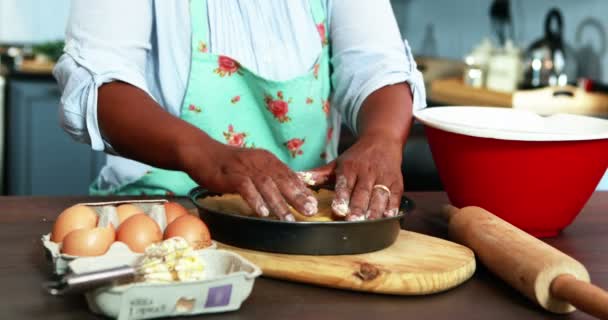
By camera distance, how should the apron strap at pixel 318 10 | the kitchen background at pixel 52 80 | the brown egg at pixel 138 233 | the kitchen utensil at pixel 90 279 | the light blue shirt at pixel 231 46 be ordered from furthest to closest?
the kitchen background at pixel 52 80 < the apron strap at pixel 318 10 < the light blue shirt at pixel 231 46 < the brown egg at pixel 138 233 < the kitchen utensil at pixel 90 279

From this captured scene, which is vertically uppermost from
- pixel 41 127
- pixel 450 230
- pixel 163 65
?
pixel 163 65

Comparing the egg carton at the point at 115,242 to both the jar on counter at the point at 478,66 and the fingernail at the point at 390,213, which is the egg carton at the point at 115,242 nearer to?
the fingernail at the point at 390,213

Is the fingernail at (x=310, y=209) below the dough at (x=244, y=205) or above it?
above

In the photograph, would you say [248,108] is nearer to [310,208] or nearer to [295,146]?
[295,146]

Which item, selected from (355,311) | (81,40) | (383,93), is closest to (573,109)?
(383,93)

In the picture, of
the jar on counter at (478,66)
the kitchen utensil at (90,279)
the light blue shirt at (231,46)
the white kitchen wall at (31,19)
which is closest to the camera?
the kitchen utensil at (90,279)

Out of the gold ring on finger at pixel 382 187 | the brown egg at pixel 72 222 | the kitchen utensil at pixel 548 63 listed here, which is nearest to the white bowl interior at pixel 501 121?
the gold ring on finger at pixel 382 187

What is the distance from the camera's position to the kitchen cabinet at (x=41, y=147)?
3.62 m

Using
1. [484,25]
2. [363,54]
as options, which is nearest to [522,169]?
[363,54]

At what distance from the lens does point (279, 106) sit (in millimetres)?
1510

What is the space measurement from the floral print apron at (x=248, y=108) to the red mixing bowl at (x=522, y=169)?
0.35m

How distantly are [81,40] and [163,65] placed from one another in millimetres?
175

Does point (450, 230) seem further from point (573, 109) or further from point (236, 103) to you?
point (573, 109)

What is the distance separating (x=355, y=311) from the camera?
33.6 inches
